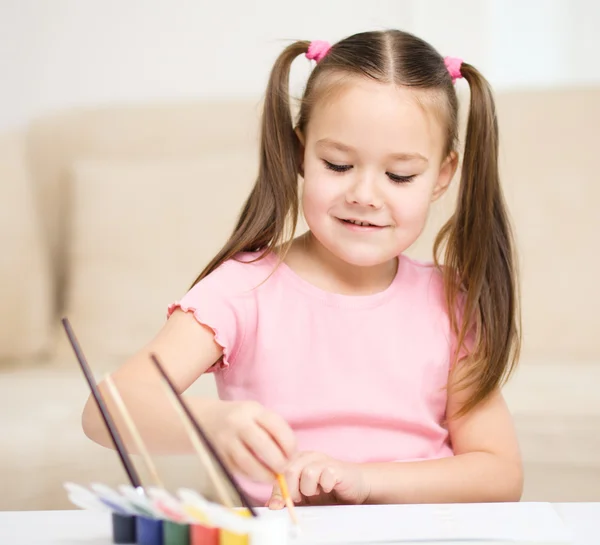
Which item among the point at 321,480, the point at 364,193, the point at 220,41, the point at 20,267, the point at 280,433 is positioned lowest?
the point at 20,267

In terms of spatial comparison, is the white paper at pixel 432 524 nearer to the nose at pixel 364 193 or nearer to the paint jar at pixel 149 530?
the paint jar at pixel 149 530

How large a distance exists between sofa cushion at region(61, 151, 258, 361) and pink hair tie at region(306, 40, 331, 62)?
37.3 inches

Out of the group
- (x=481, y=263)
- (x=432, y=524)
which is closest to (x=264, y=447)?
(x=432, y=524)

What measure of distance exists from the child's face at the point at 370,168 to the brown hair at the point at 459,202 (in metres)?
0.04

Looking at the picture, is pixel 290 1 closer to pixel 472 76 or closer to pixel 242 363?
pixel 472 76

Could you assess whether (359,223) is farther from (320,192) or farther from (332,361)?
(332,361)

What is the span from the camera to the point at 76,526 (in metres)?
0.69

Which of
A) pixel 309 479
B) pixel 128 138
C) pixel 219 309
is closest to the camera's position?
pixel 309 479

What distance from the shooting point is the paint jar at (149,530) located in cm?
61

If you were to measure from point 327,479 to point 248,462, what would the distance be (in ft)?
0.50

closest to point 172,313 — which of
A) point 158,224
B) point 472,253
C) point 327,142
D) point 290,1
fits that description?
point 327,142

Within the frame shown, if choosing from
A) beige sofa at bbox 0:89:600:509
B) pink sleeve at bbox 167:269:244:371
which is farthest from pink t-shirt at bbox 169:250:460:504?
beige sofa at bbox 0:89:600:509

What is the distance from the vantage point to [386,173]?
3.28ft

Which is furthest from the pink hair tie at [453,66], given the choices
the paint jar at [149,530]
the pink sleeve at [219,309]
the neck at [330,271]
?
the paint jar at [149,530]
